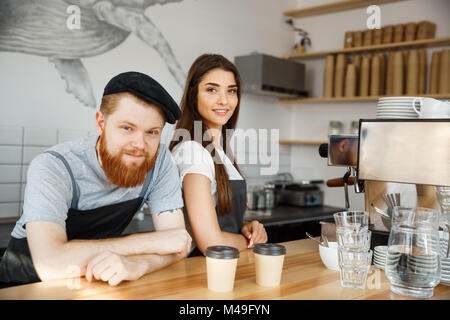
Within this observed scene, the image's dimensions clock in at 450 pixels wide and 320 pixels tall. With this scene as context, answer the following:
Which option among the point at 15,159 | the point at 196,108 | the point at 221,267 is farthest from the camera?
the point at 15,159

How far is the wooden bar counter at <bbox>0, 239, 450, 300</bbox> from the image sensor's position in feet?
3.57

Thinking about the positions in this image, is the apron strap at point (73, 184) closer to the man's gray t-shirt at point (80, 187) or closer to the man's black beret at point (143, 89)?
the man's gray t-shirt at point (80, 187)

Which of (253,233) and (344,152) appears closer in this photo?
(344,152)

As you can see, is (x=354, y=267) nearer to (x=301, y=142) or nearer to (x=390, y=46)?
(x=390, y=46)

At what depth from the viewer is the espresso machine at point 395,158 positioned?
1314mm

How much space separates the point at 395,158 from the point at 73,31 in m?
2.25

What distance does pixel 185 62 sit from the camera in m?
3.51

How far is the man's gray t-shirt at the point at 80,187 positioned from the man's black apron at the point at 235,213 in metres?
0.33

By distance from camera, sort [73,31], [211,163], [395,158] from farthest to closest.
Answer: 1. [73,31]
2. [211,163]
3. [395,158]

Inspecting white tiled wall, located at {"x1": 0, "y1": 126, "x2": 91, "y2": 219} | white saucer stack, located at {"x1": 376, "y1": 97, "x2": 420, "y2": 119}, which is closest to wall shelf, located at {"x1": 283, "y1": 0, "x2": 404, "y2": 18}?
Result: white saucer stack, located at {"x1": 376, "y1": 97, "x2": 420, "y2": 119}

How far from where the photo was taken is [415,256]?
1.13 m

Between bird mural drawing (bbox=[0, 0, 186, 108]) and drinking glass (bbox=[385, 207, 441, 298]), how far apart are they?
2.35m

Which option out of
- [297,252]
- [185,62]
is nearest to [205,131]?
[297,252]

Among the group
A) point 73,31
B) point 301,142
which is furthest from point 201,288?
point 301,142
